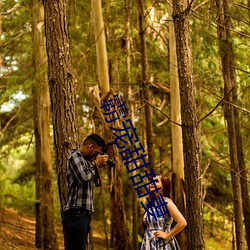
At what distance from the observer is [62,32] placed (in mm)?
6227

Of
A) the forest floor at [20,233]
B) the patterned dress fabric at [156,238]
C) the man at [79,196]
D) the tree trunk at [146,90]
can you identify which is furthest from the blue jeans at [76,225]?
the tree trunk at [146,90]

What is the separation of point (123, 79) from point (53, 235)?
5.95 metres

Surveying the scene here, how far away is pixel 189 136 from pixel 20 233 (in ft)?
23.2

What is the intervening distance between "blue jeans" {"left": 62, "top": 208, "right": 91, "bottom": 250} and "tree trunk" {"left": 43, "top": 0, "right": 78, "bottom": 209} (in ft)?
3.10

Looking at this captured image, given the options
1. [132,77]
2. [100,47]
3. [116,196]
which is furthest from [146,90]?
[132,77]

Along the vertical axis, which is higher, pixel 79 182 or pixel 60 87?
pixel 60 87

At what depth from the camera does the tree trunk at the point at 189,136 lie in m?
6.07

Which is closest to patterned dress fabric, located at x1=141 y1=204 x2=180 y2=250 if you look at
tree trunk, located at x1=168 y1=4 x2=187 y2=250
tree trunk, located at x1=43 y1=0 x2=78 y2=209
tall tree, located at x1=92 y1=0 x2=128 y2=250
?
tree trunk, located at x1=43 y1=0 x2=78 y2=209

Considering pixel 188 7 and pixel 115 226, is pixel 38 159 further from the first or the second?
pixel 188 7

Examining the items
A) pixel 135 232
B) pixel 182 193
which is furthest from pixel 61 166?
pixel 135 232

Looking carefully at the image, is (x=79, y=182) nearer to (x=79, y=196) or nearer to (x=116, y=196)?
(x=79, y=196)

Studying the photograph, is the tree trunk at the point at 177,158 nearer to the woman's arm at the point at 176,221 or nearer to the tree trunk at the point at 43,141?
the tree trunk at the point at 43,141

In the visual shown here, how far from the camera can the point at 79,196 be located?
202 inches

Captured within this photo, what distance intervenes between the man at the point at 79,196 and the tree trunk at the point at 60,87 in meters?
0.90
